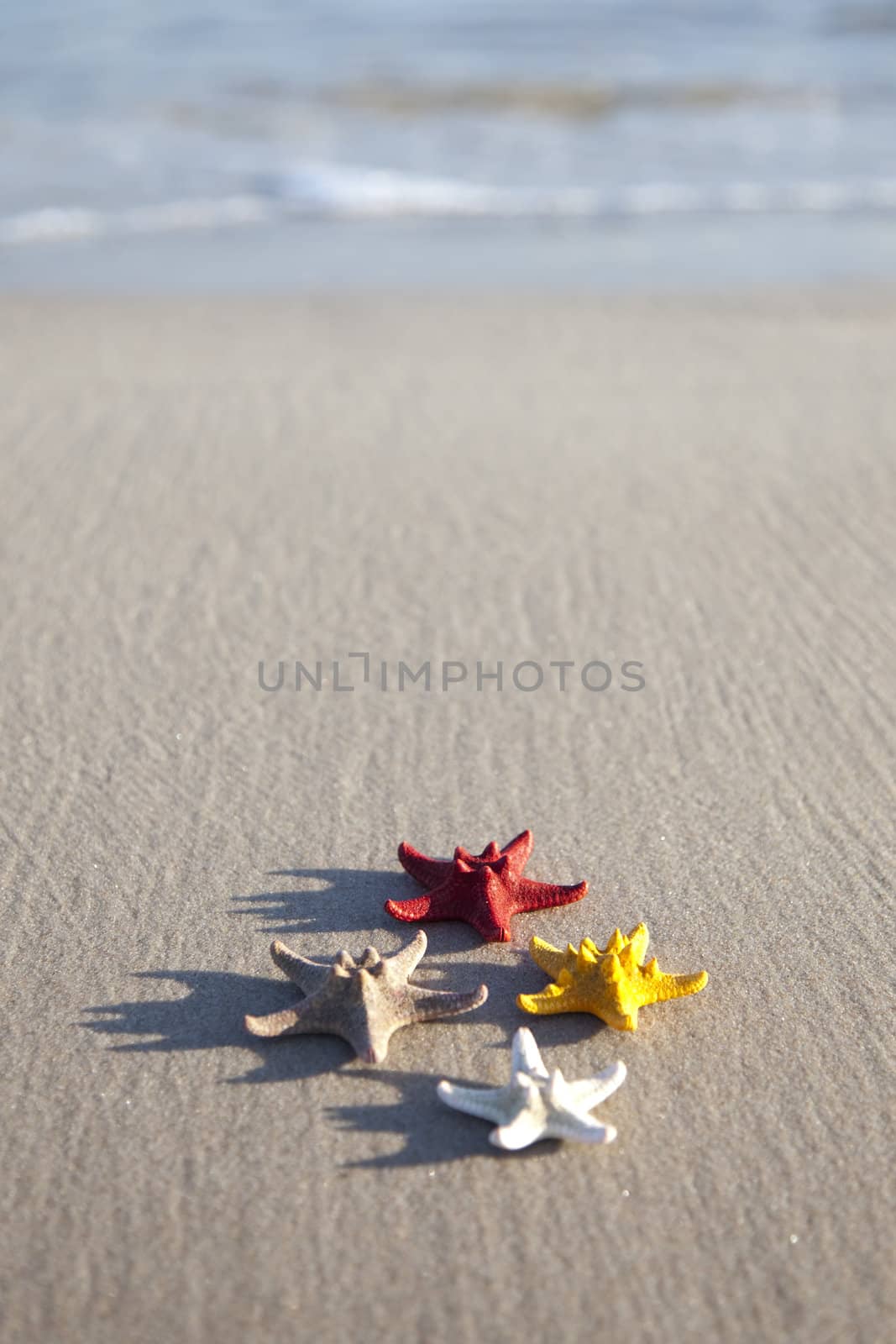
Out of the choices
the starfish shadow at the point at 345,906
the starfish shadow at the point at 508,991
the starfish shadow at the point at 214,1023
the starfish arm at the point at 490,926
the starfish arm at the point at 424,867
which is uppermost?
the starfish arm at the point at 424,867

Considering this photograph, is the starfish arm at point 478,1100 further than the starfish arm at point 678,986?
No

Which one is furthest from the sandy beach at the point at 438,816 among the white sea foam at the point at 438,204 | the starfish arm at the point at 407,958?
the white sea foam at the point at 438,204

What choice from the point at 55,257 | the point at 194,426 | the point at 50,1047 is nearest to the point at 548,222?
the point at 55,257

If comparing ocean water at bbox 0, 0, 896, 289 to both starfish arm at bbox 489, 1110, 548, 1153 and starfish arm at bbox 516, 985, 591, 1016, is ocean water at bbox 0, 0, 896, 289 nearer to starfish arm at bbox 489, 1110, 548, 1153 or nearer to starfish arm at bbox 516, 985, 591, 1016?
starfish arm at bbox 516, 985, 591, 1016

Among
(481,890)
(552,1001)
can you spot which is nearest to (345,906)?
(481,890)

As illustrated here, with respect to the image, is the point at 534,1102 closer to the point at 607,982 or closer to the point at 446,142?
the point at 607,982

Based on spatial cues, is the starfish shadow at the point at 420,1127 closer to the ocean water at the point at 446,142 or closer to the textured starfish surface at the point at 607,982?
the textured starfish surface at the point at 607,982
